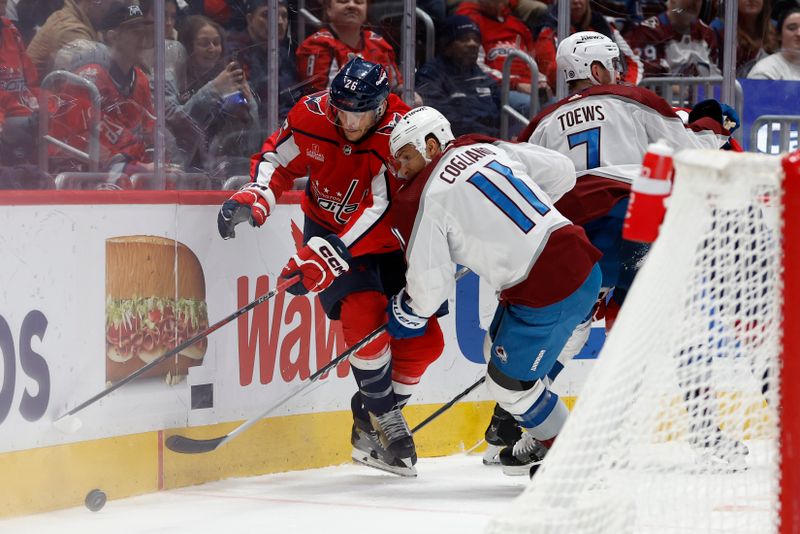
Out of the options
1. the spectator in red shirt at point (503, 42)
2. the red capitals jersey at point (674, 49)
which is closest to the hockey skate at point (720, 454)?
the spectator in red shirt at point (503, 42)

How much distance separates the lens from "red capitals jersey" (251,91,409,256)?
397 cm

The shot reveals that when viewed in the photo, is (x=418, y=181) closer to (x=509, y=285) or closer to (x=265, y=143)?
(x=509, y=285)

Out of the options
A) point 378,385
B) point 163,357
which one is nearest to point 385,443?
point 378,385

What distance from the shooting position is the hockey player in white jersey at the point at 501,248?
3.49 meters

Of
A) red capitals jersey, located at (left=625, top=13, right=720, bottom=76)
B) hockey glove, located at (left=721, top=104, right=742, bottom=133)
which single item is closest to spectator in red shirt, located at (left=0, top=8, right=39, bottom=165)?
hockey glove, located at (left=721, top=104, right=742, bottom=133)

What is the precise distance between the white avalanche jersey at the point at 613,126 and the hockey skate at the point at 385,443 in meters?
0.98

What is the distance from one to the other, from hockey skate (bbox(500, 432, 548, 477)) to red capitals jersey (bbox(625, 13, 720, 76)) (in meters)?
2.36

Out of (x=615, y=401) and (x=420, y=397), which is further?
(x=420, y=397)

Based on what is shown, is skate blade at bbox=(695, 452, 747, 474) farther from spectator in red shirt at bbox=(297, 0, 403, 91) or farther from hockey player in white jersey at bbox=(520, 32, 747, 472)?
spectator in red shirt at bbox=(297, 0, 403, 91)

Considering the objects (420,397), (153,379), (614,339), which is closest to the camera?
(614,339)

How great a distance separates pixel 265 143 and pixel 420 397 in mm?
1069

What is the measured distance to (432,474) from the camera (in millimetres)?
4270

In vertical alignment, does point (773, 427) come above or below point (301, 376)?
above

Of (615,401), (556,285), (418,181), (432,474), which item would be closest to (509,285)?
(556,285)
